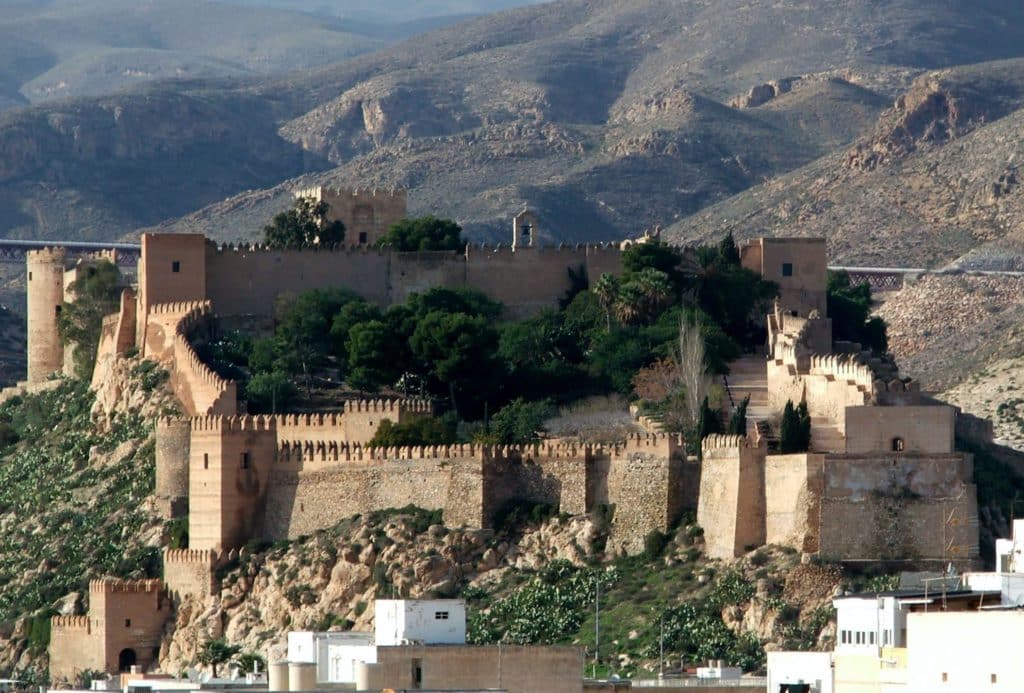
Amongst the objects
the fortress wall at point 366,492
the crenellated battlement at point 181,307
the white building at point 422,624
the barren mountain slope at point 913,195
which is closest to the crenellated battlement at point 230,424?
the fortress wall at point 366,492

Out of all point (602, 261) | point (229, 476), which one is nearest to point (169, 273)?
point (602, 261)

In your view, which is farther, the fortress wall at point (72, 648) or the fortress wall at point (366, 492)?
the fortress wall at point (72, 648)

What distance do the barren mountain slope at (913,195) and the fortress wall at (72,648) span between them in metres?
53.0

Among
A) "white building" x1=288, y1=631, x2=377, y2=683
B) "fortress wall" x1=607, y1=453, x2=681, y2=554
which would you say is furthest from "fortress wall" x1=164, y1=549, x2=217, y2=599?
"white building" x1=288, y1=631, x2=377, y2=683

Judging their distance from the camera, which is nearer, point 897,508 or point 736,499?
point 897,508

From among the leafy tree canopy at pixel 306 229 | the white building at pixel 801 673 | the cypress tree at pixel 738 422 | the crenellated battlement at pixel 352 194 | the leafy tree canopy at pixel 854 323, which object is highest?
the crenellated battlement at pixel 352 194

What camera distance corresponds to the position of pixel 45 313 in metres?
82.6

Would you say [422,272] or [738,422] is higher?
[422,272]

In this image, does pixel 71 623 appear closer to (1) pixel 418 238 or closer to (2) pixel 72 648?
(2) pixel 72 648

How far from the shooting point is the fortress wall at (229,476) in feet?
224

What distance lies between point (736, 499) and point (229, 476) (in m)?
11.0

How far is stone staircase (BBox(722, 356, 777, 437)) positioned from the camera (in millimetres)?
69312

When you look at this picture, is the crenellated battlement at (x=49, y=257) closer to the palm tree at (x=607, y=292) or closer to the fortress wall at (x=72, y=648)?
the palm tree at (x=607, y=292)

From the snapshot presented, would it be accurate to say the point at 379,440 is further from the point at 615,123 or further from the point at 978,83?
the point at 615,123
